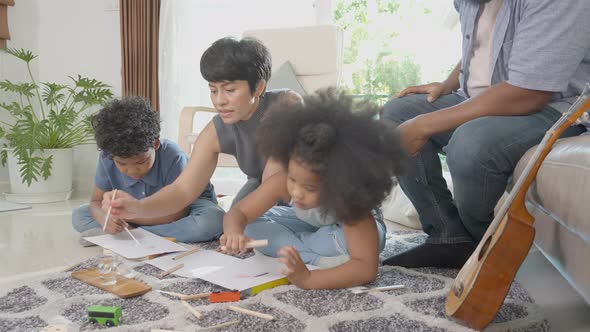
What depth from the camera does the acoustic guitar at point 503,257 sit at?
1.07 meters

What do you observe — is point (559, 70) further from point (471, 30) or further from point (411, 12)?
point (411, 12)

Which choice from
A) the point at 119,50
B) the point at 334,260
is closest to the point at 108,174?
the point at 334,260

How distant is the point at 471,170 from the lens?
142 centimetres

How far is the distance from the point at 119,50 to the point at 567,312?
322 centimetres

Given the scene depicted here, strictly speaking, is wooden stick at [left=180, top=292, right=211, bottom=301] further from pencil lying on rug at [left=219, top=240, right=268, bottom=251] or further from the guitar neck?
the guitar neck

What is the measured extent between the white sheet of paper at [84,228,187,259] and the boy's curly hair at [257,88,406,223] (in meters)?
0.60

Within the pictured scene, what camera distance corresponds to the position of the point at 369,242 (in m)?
1.36

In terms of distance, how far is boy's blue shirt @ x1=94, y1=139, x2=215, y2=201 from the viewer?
1988 mm

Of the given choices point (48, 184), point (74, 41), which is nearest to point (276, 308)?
point (48, 184)

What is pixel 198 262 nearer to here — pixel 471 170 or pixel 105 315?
pixel 105 315

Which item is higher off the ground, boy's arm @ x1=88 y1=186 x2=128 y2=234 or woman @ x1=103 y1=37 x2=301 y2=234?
woman @ x1=103 y1=37 x2=301 y2=234

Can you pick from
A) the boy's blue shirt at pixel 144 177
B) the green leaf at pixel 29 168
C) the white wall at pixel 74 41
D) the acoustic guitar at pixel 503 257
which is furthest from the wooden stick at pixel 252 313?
the white wall at pixel 74 41

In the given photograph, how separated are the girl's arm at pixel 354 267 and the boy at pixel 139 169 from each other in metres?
0.67

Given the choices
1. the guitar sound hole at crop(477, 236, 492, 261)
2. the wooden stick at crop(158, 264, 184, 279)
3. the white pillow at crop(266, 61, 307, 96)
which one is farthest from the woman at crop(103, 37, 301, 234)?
the white pillow at crop(266, 61, 307, 96)
